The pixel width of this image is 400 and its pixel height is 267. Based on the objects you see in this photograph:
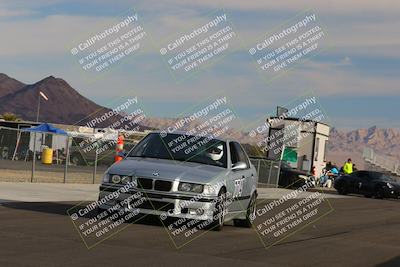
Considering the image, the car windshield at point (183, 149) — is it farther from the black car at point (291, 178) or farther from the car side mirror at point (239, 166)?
the black car at point (291, 178)

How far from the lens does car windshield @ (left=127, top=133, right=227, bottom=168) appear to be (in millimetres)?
13620

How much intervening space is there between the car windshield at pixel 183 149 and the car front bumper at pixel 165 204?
1179mm

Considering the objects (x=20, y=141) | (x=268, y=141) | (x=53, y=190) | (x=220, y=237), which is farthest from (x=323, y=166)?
(x=220, y=237)

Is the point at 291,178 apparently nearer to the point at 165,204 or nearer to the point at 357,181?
the point at 357,181

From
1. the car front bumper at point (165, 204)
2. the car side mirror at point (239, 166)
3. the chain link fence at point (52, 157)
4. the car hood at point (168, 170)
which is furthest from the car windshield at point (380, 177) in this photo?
the car front bumper at point (165, 204)

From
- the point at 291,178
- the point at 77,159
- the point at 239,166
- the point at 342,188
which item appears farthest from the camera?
the point at 291,178

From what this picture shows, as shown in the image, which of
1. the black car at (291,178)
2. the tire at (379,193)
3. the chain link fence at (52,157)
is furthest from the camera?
the black car at (291,178)

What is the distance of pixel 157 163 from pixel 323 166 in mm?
41315

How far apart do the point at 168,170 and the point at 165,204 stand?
1.89 ft

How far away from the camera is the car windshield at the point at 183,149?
44.7 feet

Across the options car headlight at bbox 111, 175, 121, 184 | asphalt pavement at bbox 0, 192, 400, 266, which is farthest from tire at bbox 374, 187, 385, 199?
car headlight at bbox 111, 175, 121, 184

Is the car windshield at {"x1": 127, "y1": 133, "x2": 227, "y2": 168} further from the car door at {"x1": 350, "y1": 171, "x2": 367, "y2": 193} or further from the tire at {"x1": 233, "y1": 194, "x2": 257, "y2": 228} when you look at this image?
the car door at {"x1": 350, "y1": 171, "x2": 367, "y2": 193}

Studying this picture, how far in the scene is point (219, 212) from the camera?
13.0 m

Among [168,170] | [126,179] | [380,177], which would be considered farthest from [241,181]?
[380,177]
